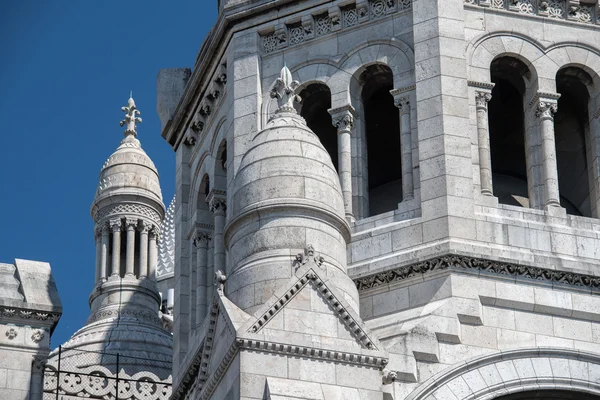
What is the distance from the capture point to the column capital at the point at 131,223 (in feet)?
193

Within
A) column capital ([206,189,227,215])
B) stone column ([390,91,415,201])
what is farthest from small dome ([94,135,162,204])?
stone column ([390,91,415,201])

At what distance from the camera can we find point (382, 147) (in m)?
47.3

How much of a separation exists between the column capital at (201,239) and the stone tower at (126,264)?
6.83 meters

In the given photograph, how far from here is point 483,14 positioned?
45406mm

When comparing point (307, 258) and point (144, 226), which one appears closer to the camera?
point (307, 258)

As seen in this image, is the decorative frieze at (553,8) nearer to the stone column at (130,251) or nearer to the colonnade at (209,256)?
the colonnade at (209,256)

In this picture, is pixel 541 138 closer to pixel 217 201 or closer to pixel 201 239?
pixel 217 201

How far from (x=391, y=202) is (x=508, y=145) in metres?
2.74

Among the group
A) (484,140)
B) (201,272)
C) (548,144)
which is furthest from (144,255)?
(548,144)

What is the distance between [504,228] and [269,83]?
5.50 metres

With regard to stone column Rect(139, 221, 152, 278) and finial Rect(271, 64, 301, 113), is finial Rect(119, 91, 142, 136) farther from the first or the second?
finial Rect(271, 64, 301, 113)

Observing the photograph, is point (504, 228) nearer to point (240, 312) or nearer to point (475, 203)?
point (475, 203)

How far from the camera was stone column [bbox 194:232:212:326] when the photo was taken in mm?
46938

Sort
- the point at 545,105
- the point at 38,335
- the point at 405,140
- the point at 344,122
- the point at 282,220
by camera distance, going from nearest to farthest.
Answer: the point at 282,220 → the point at 38,335 → the point at 405,140 → the point at 545,105 → the point at 344,122
